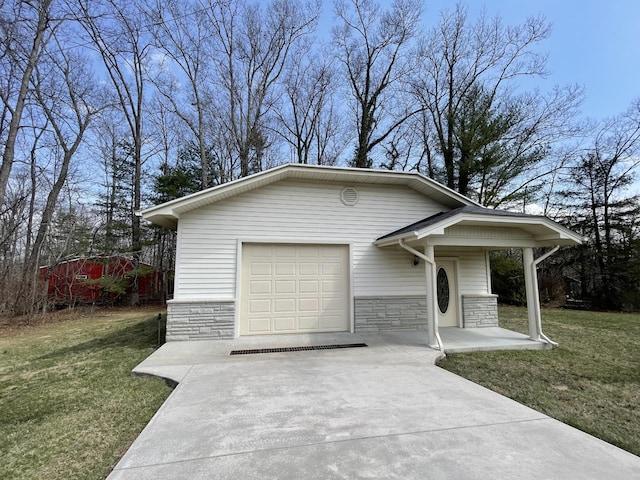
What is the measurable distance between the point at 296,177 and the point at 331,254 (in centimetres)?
204

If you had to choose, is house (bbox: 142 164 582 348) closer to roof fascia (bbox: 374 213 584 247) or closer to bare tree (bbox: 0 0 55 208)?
roof fascia (bbox: 374 213 584 247)

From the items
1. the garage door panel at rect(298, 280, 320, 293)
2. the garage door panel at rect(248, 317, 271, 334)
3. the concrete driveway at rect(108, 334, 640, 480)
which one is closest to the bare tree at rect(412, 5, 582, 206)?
the garage door panel at rect(298, 280, 320, 293)

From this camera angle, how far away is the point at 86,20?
12242 mm

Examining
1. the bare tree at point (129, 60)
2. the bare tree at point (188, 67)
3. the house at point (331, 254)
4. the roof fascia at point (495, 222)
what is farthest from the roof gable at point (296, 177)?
the bare tree at point (188, 67)

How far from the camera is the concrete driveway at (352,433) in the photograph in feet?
7.45

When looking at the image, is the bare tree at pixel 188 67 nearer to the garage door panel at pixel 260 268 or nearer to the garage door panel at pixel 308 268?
the garage door panel at pixel 260 268

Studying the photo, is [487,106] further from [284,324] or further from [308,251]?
[284,324]

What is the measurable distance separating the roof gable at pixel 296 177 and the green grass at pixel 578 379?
4.04 metres

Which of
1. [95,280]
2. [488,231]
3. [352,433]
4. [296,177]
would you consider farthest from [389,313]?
[95,280]

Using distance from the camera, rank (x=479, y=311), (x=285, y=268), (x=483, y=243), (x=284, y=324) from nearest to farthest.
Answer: (x=483, y=243) < (x=284, y=324) < (x=285, y=268) < (x=479, y=311)

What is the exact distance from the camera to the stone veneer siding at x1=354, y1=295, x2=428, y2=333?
294 inches

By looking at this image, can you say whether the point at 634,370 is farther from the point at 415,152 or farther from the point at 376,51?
the point at 376,51

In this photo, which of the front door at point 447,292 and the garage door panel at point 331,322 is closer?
the garage door panel at point 331,322

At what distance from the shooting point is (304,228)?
7438 mm
